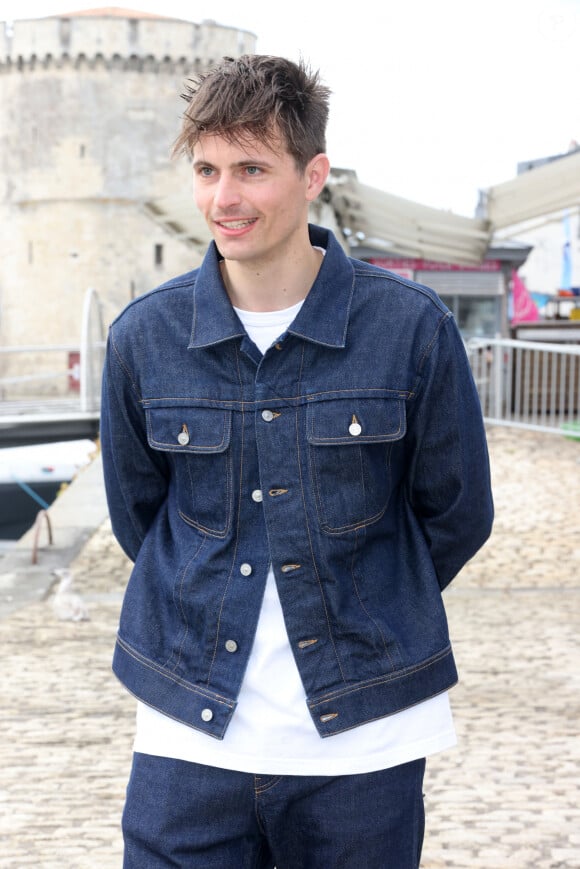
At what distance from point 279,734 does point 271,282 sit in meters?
0.75

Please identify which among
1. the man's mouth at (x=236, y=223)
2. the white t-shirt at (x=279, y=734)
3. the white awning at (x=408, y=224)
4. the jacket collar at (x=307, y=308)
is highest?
the white awning at (x=408, y=224)

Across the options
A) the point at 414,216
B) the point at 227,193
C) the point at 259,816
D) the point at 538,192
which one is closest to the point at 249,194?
the point at 227,193

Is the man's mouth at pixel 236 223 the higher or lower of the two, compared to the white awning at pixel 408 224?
lower

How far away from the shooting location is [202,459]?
2.04 meters

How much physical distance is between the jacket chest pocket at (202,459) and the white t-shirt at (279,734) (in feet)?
0.48

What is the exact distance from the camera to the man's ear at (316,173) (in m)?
2.06

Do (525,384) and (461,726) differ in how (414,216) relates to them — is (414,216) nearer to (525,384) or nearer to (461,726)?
(525,384)

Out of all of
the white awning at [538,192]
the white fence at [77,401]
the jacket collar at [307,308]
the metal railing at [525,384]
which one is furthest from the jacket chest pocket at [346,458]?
the white fence at [77,401]

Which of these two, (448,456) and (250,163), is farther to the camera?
(448,456)

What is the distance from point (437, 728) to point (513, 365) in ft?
47.7

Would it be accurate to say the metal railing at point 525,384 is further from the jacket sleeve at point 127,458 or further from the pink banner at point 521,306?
the jacket sleeve at point 127,458

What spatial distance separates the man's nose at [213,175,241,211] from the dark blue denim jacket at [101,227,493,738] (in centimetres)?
17

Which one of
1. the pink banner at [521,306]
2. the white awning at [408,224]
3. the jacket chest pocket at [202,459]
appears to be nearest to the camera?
the jacket chest pocket at [202,459]

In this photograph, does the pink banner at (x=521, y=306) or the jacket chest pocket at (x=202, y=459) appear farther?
the pink banner at (x=521, y=306)
